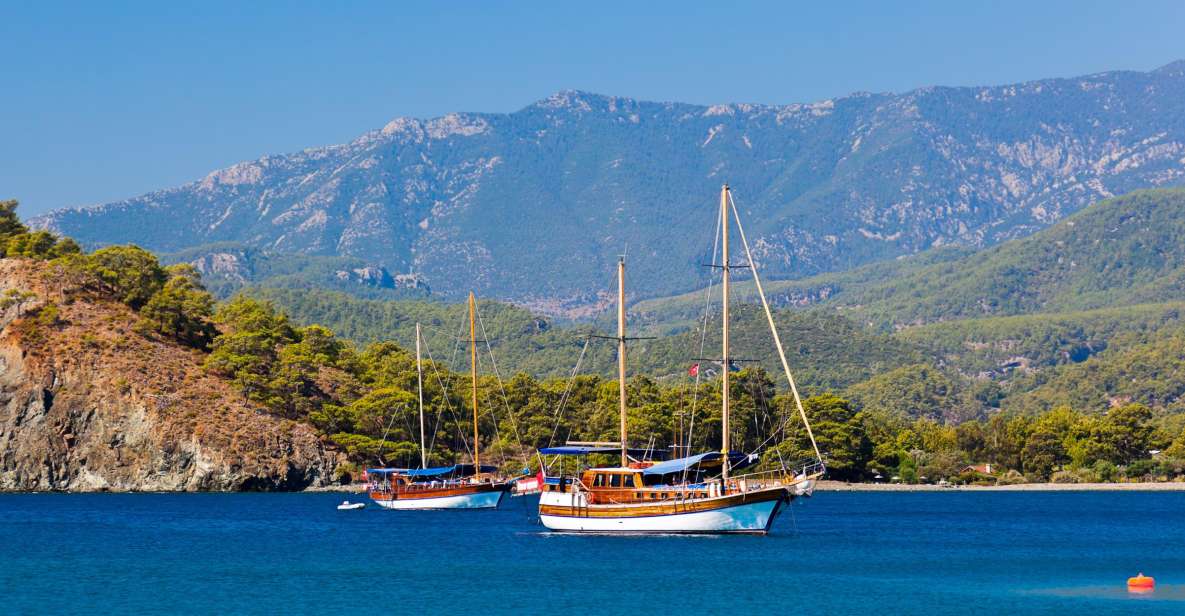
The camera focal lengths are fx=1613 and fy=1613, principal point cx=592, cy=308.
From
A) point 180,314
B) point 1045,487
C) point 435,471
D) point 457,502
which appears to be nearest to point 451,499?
point 457,502

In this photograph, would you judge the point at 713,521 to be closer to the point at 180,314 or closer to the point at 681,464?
the point at 681,464

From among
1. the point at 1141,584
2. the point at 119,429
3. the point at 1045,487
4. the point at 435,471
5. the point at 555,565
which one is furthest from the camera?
the point at 1045,487

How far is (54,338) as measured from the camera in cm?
16175

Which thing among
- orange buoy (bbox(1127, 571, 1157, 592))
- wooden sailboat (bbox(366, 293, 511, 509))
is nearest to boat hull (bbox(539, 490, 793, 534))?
orange buoy (bbox(1127, 571, 1157, 592))

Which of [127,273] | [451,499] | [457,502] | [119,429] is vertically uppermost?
[127,273]

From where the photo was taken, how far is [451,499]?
426 feet

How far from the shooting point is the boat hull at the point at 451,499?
12812 cm

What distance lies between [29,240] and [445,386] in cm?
5554

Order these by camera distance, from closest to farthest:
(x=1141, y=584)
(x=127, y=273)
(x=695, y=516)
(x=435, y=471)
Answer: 1. (x=1141, y=584)
2. (x=695, y=516)
3. (x=435, y=471)
4. (x=127, y=273)

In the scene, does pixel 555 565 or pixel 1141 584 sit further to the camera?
pixel 555 565

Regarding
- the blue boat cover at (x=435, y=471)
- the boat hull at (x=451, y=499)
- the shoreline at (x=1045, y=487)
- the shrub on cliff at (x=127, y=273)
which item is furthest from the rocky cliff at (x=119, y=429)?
the shoreline at (x=1045, y=487)

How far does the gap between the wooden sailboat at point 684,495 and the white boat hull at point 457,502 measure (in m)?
36.9

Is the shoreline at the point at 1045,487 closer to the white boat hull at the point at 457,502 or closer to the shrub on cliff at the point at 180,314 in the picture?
the white boat hull at the point at 457,502

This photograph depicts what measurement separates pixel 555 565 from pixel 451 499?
51.5 meters
